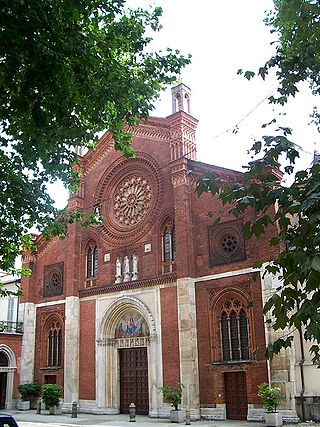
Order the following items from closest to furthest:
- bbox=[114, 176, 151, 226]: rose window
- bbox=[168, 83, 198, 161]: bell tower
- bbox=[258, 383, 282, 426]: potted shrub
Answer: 1. bbox=[258, 383, 282, 426]: potted shrub
2. bbox=[168, 83, 198, 161]: bell tower
3. bbox=[114, 176, 151, 226]: rose window

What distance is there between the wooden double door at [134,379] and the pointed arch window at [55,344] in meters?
4.71

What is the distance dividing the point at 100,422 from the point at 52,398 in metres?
5.04

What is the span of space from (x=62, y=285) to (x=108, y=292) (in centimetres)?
418

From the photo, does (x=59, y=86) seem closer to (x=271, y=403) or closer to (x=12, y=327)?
(x=271, y=403)

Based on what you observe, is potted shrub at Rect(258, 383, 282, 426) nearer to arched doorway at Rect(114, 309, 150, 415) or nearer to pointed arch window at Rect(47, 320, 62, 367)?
arched doorway at Rect(114, 309, 150, 415)

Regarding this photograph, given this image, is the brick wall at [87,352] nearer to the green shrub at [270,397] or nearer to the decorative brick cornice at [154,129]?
the decorative brick cornice at [154,129]

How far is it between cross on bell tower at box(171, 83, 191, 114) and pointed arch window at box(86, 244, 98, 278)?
945cm

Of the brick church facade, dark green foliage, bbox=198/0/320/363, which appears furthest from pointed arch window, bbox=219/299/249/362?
dark green foliage, bbox=198/0/320/363

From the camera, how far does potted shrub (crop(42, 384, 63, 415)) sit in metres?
26.2

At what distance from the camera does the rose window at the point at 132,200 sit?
27484 millimetres

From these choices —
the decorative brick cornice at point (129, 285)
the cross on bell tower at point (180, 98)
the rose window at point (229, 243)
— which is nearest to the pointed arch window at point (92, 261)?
the decorative brick cornice at point (129, 285)

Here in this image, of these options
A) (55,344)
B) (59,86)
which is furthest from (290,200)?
(55,344)

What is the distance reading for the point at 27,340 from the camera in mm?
30328

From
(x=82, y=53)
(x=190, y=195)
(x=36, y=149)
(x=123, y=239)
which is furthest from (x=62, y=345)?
(x=82, y=53)
